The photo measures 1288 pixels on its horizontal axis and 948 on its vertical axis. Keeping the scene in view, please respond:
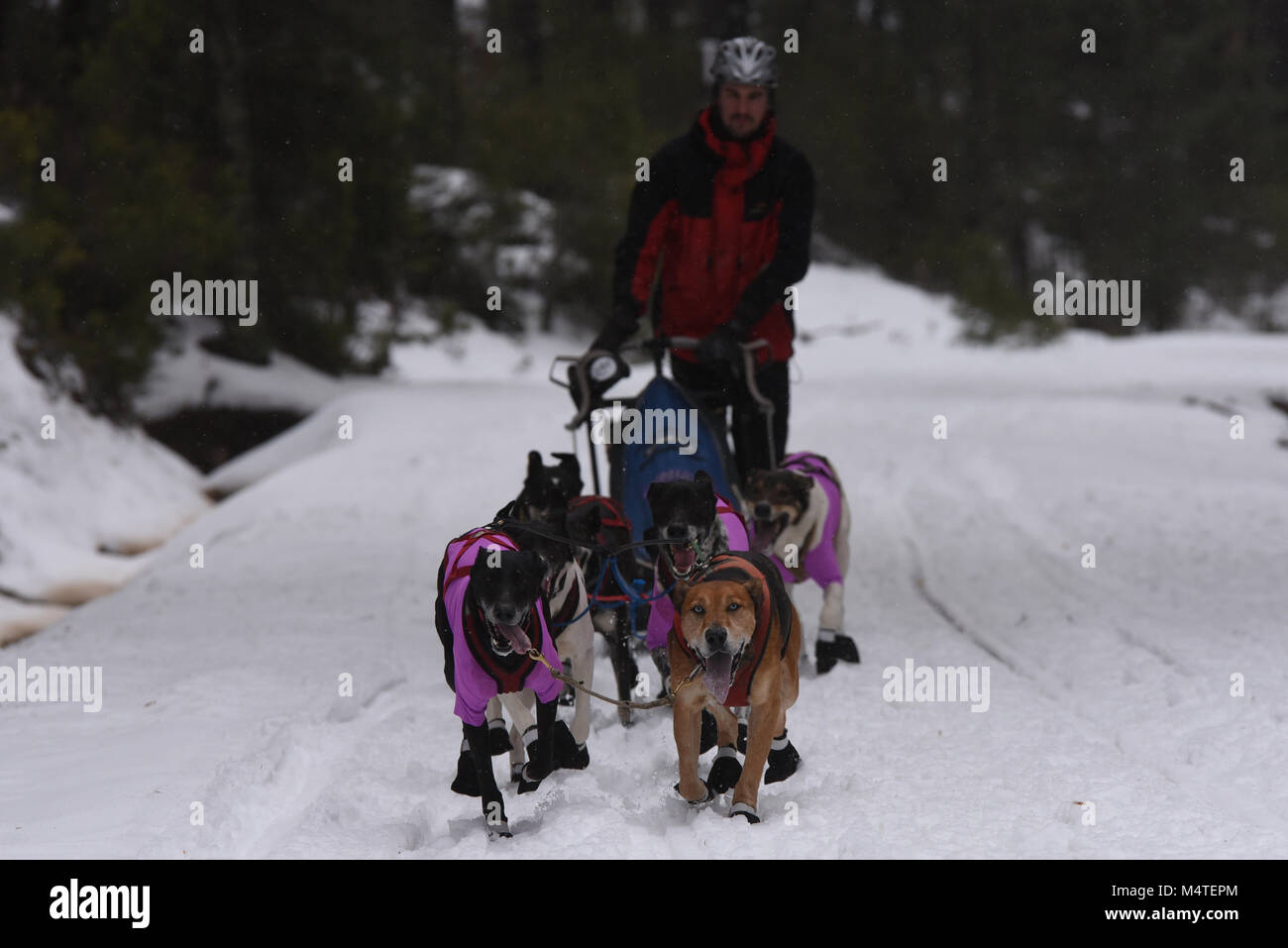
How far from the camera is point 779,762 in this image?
4.70 metres

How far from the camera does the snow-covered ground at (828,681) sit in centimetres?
429

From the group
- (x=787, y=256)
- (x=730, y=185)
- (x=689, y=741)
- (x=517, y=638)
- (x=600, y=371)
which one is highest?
(x=730, y=185)

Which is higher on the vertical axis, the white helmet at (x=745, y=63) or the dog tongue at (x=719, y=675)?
the white helmet at (x=745, y=63)

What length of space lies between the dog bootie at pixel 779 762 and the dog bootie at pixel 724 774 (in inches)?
5.5

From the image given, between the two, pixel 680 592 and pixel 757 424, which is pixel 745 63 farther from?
pixel 680 592

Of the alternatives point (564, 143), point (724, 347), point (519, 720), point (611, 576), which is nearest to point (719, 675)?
point (519, 720)

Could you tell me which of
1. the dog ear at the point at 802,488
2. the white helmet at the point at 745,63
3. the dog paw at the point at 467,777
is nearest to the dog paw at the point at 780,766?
the dog paw at the point at 467,777

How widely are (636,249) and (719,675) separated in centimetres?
298

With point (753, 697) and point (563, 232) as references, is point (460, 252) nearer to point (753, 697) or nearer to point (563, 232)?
point (563, 232)

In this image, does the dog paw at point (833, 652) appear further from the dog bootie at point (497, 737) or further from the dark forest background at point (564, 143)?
the dark forest background at point (564, 143)

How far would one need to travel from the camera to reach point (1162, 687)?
19.5 ft

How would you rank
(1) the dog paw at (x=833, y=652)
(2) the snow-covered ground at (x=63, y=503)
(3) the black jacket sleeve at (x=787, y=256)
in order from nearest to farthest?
(3) the black jacket sleeve at (x=787, y=256) → (1) the dog paw at (x=833, y=652) → (2) the snow-covered ground at (x=63, y=503)

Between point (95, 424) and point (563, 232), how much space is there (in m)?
14.9

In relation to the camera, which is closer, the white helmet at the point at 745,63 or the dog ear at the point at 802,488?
the white helmet at the point at 745,63
